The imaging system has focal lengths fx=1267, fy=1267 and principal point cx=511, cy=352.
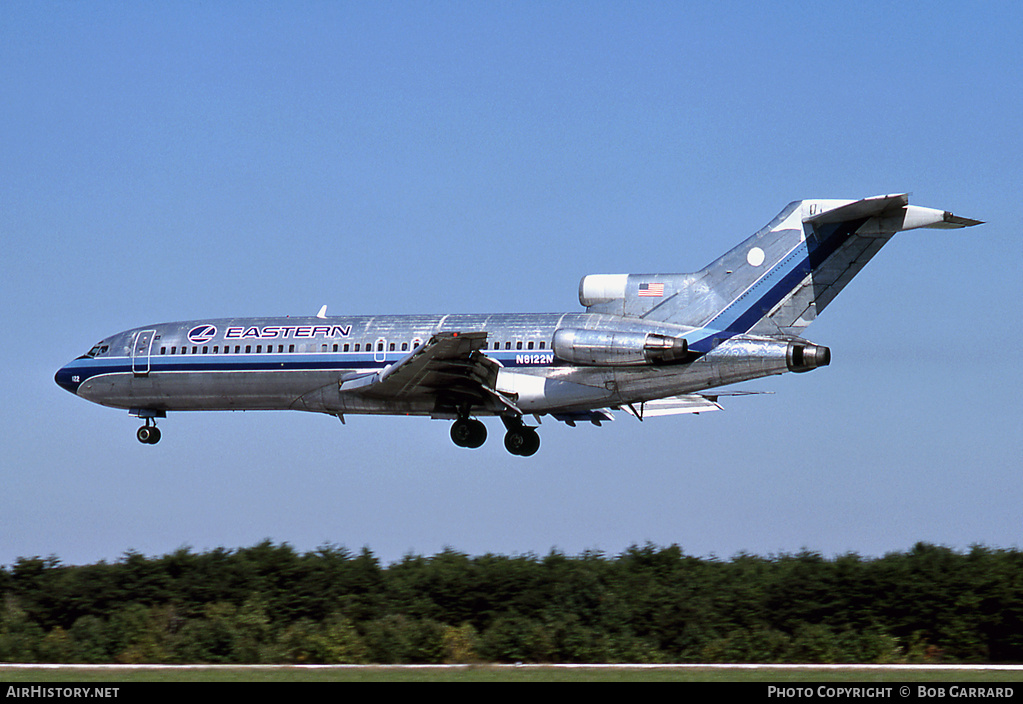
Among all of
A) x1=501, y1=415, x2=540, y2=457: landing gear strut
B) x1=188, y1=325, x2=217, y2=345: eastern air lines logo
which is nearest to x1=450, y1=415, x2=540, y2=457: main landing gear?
x1=501, y1=415, x2=540, y2=457: landing gear strut

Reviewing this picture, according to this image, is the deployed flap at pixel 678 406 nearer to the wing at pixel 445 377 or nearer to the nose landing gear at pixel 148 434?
the wing at pixel 445 377

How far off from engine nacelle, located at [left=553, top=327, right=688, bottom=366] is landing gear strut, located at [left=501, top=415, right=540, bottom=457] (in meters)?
4.64

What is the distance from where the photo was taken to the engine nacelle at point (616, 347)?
32.2m

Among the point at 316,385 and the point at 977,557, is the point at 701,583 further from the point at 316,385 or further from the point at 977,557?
the point at 316,385

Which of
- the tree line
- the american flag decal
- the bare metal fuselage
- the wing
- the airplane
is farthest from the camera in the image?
the american flag decal

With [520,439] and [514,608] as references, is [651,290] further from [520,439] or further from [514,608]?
[514,608]

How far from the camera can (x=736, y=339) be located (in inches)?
1276

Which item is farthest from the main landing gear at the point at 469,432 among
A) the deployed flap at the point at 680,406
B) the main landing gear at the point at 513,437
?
the deployed flap at the point at 680,406

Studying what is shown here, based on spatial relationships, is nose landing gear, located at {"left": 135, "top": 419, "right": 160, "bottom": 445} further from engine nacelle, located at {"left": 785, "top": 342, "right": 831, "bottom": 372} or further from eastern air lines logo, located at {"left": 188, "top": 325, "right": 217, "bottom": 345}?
engine nacelle, located at {"left": 785, "top": 342, "right": 831, "bottom": 372}

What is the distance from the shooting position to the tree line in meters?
26.8
